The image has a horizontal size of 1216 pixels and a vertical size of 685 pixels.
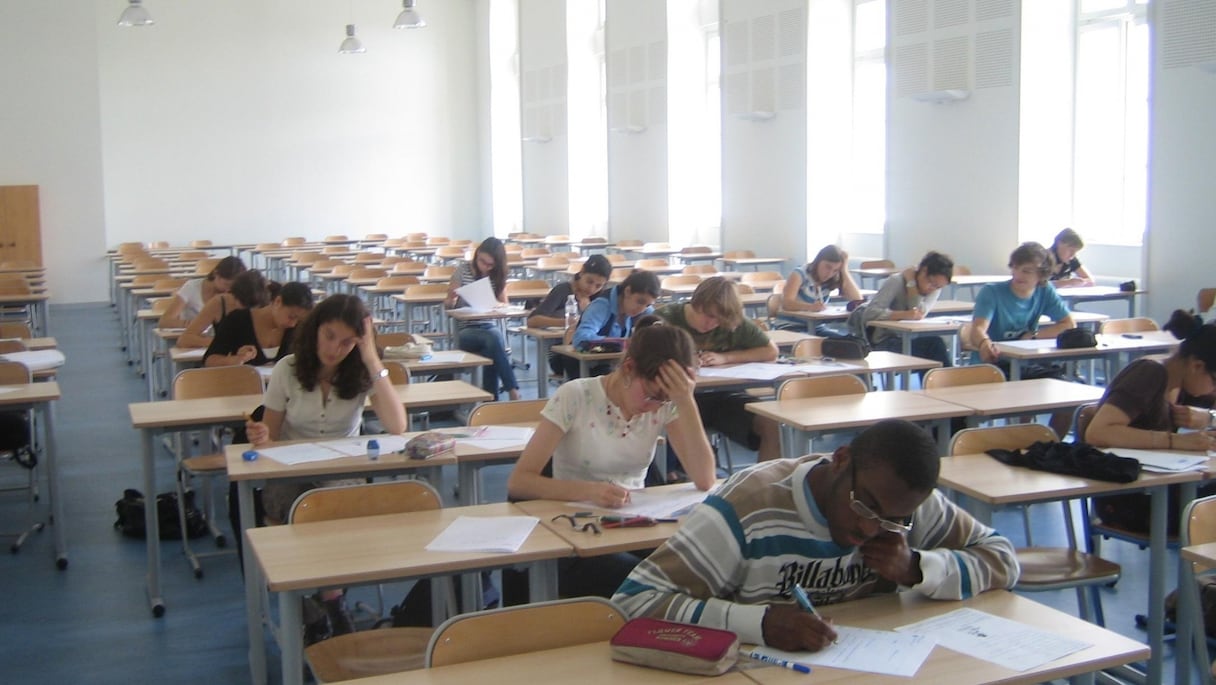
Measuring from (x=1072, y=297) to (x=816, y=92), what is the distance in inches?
175

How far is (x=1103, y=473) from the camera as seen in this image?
11.1 feet

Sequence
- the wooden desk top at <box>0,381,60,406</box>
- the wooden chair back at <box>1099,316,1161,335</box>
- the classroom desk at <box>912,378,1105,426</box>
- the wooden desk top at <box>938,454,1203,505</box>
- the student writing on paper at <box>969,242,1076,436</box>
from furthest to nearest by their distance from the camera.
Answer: the wooden chair back at <box>1099,316,1161,335</box>
the student writing on paper at <box>969,242,1076,436</box>
the wooden desk top at <box>0,381,60,406</box>
the classroom desk at <box>912,378,1105,426</box>
the wooden desk top at <box>938,454,1203,505</box>

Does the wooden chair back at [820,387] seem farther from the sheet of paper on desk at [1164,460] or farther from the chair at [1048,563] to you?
the sheet of paper on desk at [1164,460]

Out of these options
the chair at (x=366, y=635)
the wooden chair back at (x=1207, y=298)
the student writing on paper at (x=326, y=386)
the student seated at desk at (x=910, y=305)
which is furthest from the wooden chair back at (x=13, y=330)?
the wooden chair back at (x=1207, y=298)

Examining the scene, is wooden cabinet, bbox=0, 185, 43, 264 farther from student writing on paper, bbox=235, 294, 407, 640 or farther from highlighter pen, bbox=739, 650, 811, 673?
highlighter pen, bbox=739, 650, 811, 673

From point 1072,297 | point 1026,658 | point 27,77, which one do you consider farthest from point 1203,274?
point 27,77

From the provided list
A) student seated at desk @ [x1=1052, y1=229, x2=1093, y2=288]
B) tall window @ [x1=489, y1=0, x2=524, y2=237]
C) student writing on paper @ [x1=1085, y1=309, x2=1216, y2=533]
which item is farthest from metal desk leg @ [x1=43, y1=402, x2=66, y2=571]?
tall window @ [x1=489, y1=0, x2=524, y2=237]

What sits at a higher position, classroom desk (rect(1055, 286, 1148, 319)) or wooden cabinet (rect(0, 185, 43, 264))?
wooden cabinet (rect(0, 185, 43, 264))

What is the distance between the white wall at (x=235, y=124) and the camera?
15.4 meters

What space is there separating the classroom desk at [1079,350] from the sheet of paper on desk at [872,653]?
419 cm

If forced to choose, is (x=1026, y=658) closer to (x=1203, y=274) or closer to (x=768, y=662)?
(x=768, y=662)

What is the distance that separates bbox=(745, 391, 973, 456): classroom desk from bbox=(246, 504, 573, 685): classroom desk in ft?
5.46

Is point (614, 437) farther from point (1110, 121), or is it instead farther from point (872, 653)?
point (1110, 121)

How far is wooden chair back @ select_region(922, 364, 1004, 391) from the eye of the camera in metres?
5.04
